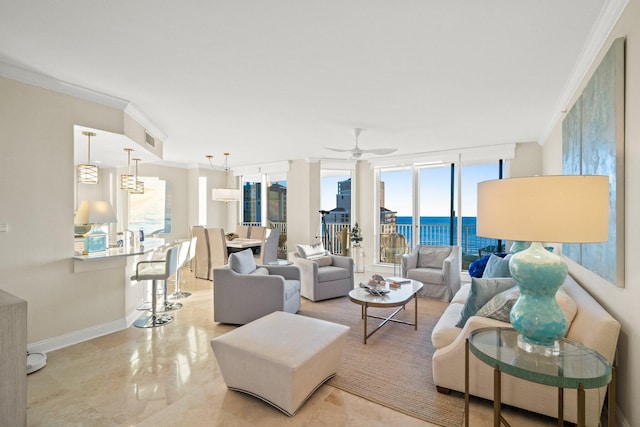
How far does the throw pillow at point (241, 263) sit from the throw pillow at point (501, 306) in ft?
8.56

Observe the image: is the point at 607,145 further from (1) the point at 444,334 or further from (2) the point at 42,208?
(2) the point at 42,208

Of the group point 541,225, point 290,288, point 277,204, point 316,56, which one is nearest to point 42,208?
point 290,288

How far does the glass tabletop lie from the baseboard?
11.9ft

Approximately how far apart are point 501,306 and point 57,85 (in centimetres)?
426

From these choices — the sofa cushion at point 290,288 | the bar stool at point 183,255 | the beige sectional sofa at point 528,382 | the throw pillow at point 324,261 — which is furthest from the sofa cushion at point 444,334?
the bar stool at point 183,255

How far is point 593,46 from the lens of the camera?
2.23 m

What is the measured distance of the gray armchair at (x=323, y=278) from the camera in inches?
180

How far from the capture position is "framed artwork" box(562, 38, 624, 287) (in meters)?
1.80

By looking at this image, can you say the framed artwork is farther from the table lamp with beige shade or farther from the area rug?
the area rug

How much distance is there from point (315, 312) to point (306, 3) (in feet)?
11.3

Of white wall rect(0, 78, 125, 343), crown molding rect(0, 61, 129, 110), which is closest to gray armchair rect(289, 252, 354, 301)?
white wall rect(0, 78, 125, 343)

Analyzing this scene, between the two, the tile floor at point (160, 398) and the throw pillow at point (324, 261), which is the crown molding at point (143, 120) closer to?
Result: the tile floor at point (160, 398)

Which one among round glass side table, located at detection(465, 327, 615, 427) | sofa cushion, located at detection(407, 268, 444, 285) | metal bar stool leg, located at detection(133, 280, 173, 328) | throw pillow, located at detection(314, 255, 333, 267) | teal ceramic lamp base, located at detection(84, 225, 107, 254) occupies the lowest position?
metal bar stool leg, located at detection(133, 280, 173, 328)

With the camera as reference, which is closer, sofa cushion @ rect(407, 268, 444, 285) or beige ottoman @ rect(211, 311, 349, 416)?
beige ottoman @ rect(211, 311, 349, 416)
